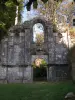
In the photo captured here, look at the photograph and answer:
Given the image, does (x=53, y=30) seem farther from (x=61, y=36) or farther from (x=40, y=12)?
(x=40, y=12)

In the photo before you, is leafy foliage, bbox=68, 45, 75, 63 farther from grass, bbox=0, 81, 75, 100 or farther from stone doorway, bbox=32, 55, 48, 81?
grass, bbox=0, 81, 75, 100

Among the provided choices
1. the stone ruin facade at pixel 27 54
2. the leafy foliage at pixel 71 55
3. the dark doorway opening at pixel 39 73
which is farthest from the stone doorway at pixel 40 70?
the leafy foliage at pixel 71 55

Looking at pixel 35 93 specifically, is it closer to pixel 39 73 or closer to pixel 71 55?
pixel 71 55

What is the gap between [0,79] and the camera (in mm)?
29281

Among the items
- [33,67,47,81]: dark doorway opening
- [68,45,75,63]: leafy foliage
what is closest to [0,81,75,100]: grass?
[68,45,75,63]: leafy foliage

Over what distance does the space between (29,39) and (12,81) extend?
15.7 ft

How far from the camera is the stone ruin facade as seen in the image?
2942 centimetres

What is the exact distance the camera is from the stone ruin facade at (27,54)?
96.5 ft

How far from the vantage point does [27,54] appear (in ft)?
98.6

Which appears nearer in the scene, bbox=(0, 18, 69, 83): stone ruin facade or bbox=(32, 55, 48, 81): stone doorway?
bbox=(0, 18, 69, 83): stone ruin facade

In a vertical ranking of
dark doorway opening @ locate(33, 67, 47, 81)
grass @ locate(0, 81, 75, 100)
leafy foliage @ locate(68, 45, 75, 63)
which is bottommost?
dark doorway opening @ locate(33, 67, 47, 81)

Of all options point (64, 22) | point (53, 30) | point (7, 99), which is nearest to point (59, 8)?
point (64, 22)

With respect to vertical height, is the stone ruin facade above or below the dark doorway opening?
A: above

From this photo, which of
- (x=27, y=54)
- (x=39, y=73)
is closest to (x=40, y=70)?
(x=39, y=73)
